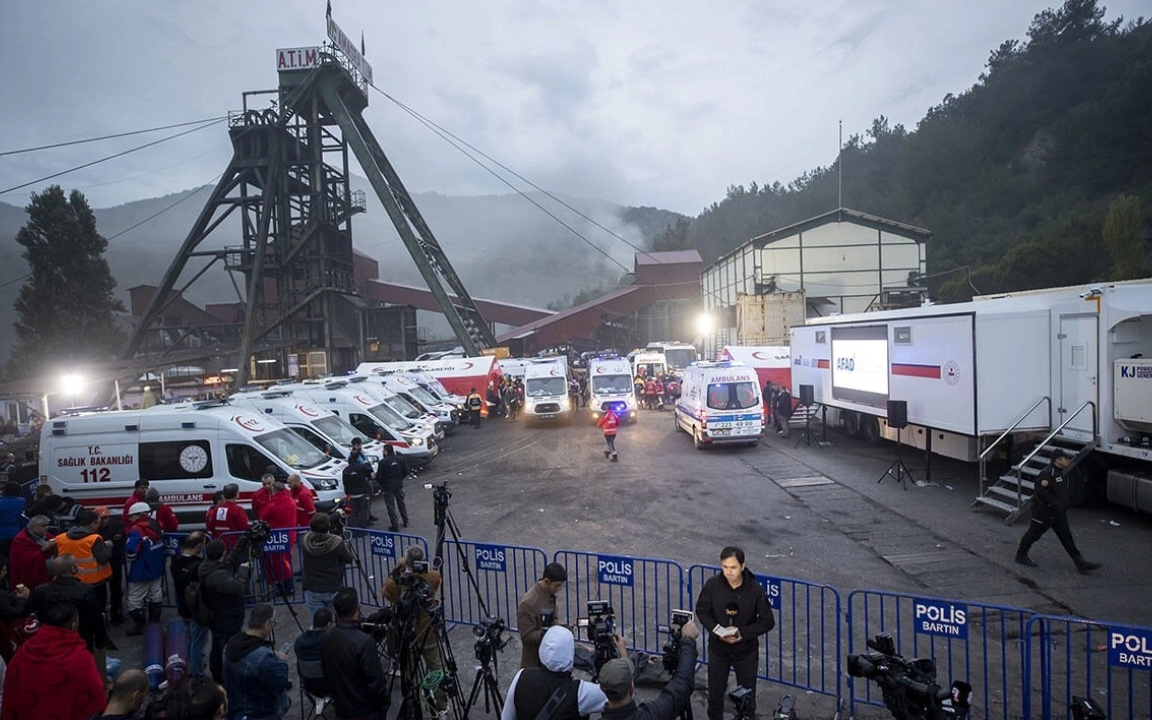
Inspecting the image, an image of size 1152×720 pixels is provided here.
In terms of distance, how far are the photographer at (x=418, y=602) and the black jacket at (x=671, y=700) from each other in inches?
68.0

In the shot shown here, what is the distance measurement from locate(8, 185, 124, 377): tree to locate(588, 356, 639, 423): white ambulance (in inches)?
1406

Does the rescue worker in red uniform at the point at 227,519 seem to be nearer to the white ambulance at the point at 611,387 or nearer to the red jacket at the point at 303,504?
the red jacket at the point at 303,504

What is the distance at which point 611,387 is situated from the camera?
24.5 metres

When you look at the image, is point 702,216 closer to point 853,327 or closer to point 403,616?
point 853,327

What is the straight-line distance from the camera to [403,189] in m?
40.3

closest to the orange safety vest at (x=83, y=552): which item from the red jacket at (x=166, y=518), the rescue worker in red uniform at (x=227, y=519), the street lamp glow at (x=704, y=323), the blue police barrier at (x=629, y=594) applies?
the rescue worker in red uniform at (x=227, y=519)

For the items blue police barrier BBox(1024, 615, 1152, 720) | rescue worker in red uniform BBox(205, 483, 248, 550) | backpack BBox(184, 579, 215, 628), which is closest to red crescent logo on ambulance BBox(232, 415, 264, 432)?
rescue worker in red uniform BBox(205, 483, 248, 550)

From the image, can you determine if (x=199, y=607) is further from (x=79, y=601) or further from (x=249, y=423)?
(x=249, y=423)

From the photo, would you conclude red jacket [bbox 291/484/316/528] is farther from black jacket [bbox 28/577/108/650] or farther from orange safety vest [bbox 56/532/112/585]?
black jacket [bbox 28/577/108/650]

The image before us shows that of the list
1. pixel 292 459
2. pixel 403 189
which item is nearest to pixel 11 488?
pixel 292 459

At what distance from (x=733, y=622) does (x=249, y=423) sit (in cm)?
972

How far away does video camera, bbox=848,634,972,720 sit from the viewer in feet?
11.7

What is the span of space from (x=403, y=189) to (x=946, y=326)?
34.9 m

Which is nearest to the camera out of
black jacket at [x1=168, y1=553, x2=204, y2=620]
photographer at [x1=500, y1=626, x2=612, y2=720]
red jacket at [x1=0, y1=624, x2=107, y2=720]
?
photographer at [x1=500, y1=626, x2=612, y2=720]
